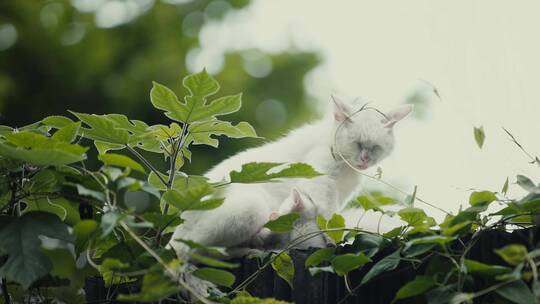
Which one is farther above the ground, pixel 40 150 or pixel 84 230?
pixel 40 150

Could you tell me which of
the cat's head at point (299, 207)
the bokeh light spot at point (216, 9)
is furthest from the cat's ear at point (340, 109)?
the bokeh light spot at point (216, 9)

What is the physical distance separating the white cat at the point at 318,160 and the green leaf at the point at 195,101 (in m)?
0.62

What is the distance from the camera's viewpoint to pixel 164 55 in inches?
360

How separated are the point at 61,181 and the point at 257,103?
737cm

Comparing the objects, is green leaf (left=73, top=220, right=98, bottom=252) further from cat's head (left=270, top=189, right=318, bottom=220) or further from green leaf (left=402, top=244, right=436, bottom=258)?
cat's head (left=270, top=189, right=318, bottom=220)

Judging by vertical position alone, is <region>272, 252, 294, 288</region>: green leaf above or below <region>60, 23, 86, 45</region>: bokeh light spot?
above

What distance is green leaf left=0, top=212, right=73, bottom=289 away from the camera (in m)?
1.50

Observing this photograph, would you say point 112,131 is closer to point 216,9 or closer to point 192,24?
point 192,24

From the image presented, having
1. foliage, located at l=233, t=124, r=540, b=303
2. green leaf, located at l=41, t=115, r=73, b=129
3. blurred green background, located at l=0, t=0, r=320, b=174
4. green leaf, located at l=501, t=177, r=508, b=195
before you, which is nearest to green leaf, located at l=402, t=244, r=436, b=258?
foliage, located at l=233, t=124, r=540, b=303

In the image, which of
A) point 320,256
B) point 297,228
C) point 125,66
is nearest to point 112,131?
point 320,256

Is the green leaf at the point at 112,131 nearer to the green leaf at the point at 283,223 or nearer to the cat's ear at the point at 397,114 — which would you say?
the green leaf at the point at 283,223

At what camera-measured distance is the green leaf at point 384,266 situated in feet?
5.36

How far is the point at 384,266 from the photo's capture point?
5.40 feet

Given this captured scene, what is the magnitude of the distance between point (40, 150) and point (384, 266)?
837 millimetres
